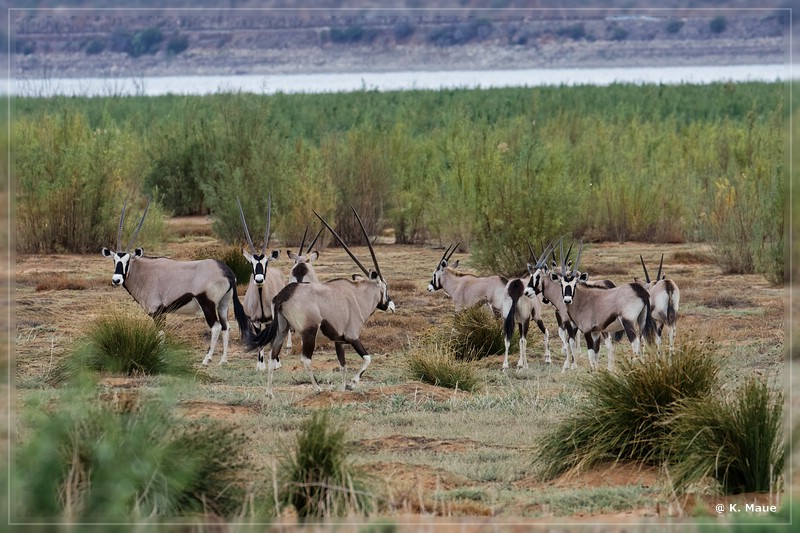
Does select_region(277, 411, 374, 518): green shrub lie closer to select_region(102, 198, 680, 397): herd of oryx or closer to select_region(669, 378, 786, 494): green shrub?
select_region(669, 378, 786, 494): green shrub

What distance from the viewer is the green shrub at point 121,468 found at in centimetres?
609

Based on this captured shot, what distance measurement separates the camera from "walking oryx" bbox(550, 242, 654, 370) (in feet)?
42.8

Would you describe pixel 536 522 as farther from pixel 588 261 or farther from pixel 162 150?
pixel 162 150

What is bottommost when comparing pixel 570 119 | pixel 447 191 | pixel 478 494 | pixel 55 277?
pixel 478 494

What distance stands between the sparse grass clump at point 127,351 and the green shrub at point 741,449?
241 inches

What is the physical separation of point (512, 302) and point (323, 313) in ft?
10.4

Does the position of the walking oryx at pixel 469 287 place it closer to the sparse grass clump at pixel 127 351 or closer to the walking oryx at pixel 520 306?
the walking oryx at pixel 520 306

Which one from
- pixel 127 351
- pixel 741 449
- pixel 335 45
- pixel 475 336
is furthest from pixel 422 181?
pixel 741 449

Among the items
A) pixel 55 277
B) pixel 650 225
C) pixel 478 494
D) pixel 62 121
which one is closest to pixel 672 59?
pixel 650 225

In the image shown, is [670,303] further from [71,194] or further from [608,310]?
[71,194]

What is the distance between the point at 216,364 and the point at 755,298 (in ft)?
29.0

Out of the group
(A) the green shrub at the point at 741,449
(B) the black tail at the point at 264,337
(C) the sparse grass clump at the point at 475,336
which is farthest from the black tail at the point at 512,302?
(A) the green shrub at the point at 741,449

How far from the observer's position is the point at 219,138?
26.9m

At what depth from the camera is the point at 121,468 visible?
6457mm
